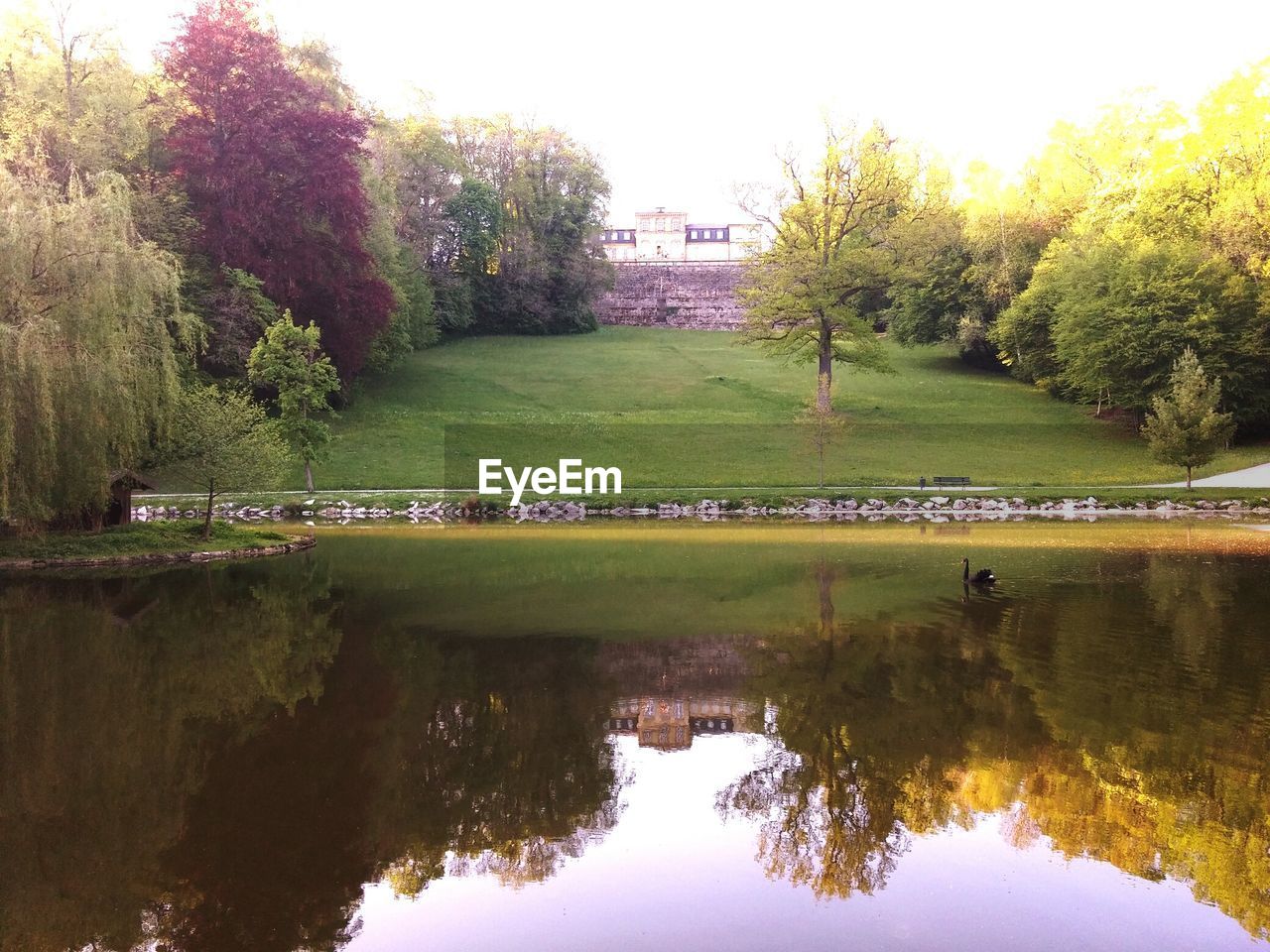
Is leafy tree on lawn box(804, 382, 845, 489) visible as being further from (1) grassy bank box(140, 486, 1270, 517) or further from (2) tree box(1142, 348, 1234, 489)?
(2) tree box(1142, 348, 1234, 489)

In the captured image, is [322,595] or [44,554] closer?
[322,595]

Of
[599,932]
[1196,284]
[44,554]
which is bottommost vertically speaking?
[44,554]

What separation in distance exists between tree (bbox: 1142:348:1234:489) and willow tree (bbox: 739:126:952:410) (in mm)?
10881

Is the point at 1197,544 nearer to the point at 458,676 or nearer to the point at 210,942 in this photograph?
the point at 458,676

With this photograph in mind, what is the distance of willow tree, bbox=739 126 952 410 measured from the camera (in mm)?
37281

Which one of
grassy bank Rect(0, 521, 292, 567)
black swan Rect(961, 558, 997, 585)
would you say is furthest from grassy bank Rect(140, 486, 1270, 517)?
black swan Rect(961, 558, 997, 585)

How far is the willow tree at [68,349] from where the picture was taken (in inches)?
688

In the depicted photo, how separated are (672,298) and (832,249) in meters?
27.3

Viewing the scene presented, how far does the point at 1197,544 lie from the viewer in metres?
21.0

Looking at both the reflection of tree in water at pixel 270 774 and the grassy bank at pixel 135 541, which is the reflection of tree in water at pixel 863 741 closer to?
the reflection of tree in water at pixel 270 774

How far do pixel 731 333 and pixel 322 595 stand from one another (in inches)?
1850

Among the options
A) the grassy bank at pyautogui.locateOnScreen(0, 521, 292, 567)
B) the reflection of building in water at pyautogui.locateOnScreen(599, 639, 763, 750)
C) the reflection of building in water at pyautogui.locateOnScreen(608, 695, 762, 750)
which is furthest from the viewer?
the grassy bank at pyautogui.locateOnScreen(0, 521, 292, 567)

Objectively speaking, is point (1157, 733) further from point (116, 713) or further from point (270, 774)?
point (116, 713)

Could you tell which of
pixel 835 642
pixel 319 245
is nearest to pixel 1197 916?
pixel 835 642
